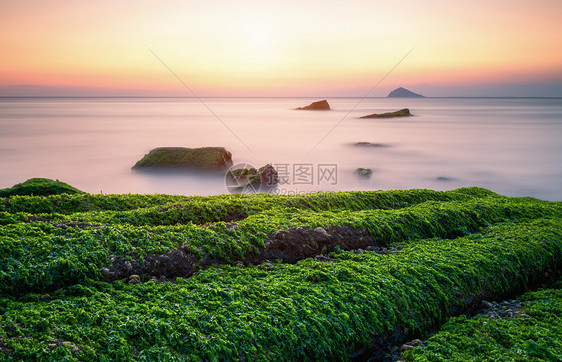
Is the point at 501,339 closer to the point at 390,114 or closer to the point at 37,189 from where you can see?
the point at 37,189

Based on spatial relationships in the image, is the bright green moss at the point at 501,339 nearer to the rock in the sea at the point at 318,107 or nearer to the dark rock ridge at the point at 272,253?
the dark rock ridge at the point at 272,253

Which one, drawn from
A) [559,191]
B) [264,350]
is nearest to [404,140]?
[559,191]

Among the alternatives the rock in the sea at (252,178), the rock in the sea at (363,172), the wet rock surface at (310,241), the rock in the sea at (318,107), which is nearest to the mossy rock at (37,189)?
the wet rock surface at (310,241)

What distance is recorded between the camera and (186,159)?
17812 millimetres

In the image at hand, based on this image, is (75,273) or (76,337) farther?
(75,273)

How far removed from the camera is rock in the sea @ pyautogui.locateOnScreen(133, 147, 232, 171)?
1767cm

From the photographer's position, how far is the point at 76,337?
10.6ft

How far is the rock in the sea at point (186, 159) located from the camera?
58.0ft

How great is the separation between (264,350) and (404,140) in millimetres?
31010

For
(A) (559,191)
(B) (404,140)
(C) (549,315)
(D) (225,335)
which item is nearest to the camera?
(D) (225,335)

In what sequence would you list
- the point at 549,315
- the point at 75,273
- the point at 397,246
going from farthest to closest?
the point at 397,246 → the point at 549,315 → the point at 75,273

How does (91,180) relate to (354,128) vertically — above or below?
below

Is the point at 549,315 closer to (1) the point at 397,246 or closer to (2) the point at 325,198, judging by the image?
(1) the point at 397,246

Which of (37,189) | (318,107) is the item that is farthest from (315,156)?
(318,107)
